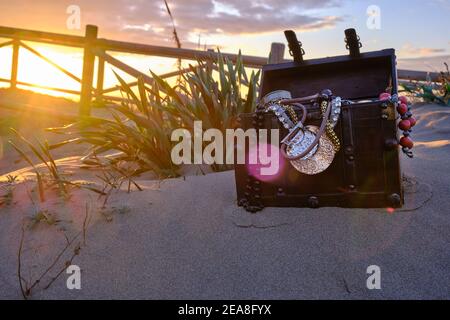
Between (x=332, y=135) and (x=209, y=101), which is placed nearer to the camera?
(x=332, y=135)

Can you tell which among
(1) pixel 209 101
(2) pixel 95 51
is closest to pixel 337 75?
(1) pixel 209 101

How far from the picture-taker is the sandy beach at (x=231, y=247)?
2.10 meters

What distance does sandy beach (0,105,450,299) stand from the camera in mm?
2100

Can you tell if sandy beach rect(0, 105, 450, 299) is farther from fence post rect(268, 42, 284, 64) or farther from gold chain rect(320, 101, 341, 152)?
fence post rect(268, 42, 284, 64)

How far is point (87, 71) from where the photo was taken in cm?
767

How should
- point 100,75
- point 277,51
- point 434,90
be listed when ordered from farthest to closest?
point 100,75, point 434,90, point 277,51

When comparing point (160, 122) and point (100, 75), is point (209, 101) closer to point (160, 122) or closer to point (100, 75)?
point (160, 122)

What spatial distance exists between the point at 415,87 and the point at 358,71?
12.7 feet

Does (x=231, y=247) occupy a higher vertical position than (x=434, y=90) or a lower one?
lower

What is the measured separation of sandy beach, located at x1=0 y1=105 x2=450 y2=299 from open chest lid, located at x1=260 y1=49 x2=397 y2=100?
846 mm

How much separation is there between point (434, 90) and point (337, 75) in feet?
A: 13.3

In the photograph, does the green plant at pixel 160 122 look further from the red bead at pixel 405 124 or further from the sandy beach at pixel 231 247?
the red bead at pixel 405 124

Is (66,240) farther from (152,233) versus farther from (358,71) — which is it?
(358,71)

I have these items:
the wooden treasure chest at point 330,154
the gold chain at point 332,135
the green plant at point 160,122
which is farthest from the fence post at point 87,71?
the gold chain at point 332,135
